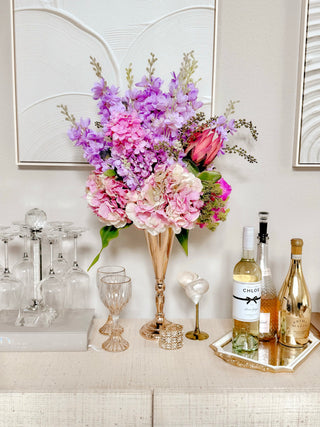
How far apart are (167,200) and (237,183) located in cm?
40

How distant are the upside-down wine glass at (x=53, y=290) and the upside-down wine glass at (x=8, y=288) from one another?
8cm

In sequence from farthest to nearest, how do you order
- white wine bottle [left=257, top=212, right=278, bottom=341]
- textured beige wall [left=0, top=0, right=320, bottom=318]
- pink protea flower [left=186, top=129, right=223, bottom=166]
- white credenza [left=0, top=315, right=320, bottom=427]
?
textured beige wall [left=0, top=0, right=320, bottom=318], white wine bottle [left=257, top=212, right=278, bottom=341], pink protea flower [left=186, top=129, right=223, bottom=166], white credenza [left=0, top=315, right=320, bottom=427]

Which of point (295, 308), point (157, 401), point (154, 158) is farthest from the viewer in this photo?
point (295, 308)

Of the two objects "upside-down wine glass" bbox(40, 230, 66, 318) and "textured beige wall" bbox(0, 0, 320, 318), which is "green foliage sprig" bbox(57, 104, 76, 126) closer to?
"textured beige wall" bbox(0, 0, 320, 318)

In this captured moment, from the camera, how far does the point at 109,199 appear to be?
1.06m

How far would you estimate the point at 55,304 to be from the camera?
1.16 metres

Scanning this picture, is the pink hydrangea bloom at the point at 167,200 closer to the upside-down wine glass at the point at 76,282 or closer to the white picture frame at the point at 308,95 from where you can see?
the upside-down wine glass at the point at 76,282

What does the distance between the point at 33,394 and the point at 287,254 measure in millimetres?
869

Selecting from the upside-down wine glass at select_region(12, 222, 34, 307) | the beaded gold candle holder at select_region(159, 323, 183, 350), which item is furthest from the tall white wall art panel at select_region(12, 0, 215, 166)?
the beaded gold candle holder at select_region(159, 323, 183, 350)

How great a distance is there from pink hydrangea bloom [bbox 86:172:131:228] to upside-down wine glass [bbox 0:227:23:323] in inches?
10.5

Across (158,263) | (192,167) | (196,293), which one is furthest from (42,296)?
(192,167)

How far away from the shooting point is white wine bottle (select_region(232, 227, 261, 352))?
1038 millimetres

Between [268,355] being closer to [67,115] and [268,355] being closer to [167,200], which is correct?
[167,200]

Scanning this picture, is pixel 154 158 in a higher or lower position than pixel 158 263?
higher
